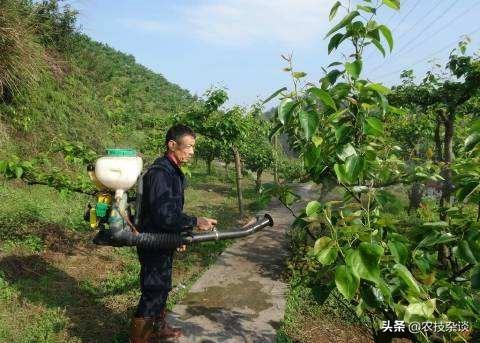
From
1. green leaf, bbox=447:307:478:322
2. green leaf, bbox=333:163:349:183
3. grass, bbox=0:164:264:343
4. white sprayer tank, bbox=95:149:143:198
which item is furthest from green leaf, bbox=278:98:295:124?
grass, bbox=0:164:264:343

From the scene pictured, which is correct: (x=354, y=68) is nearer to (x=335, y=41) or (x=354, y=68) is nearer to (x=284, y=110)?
(x=335, y=41)

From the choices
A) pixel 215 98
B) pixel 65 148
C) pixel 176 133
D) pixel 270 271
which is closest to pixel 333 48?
pixel 176 133

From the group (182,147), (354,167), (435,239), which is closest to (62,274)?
(182,147)

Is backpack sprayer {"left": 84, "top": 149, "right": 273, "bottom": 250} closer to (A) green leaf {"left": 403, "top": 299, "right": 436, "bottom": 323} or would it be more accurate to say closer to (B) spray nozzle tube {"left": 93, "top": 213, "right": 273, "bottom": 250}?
(B) spray nozzle tube {"left": 93, "top": 213, "right": 273, "bottom": 250}

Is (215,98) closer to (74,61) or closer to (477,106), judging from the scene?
(477,106)

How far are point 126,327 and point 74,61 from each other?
1193 cm

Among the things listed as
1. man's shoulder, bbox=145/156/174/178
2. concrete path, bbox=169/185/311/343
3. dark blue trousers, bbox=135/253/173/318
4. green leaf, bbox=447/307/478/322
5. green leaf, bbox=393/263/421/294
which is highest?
man's shoulder, bbox=145/156/174/178

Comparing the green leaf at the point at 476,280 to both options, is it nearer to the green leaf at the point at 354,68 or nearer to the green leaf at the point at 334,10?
the green leaf at the point at 354,68

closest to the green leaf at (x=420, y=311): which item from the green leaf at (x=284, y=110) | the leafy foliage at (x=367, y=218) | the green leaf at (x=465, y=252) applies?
the leafy foliage at (x=367, y=218)

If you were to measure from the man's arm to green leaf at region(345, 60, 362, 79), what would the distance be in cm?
214

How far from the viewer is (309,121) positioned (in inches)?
64.9

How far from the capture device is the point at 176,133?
3770mm

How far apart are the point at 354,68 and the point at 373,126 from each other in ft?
0.89

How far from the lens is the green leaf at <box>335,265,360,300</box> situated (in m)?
1.44
